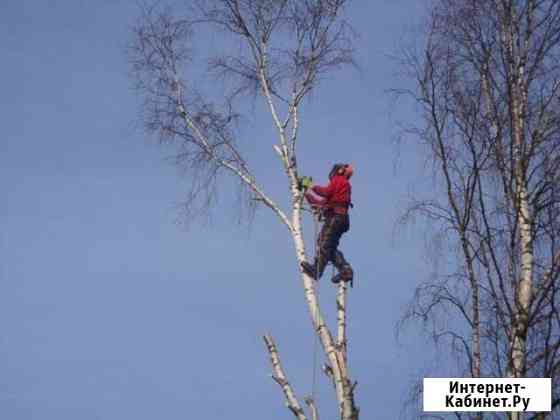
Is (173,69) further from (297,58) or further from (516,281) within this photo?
(516,281)

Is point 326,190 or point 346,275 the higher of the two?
point 326,190

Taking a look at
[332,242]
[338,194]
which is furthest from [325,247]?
[338,194]

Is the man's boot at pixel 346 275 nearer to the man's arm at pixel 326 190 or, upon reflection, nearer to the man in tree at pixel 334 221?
the man in tree at pixel 334 221

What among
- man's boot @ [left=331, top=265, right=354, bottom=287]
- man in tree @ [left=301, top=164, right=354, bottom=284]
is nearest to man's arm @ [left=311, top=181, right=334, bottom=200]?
man in tree @ [left=301, top=164, right=354, bottom=284]

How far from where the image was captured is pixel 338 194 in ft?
34.2

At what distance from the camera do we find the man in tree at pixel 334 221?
10.4 metres

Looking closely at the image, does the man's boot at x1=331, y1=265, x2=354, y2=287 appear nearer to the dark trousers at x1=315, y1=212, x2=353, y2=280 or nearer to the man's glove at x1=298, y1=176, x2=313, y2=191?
the dark trousers at x1=315, y1=212, x2=353, y2=280

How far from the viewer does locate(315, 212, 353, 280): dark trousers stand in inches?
409

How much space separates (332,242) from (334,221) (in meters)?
0.23

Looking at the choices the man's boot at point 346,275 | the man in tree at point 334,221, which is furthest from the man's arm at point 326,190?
the man's boot at point 346,275

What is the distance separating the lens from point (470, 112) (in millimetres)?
9531

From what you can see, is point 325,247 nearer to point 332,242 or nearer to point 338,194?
point 332,242

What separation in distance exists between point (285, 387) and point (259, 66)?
11.3 feet

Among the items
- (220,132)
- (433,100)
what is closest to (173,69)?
(220,132)
